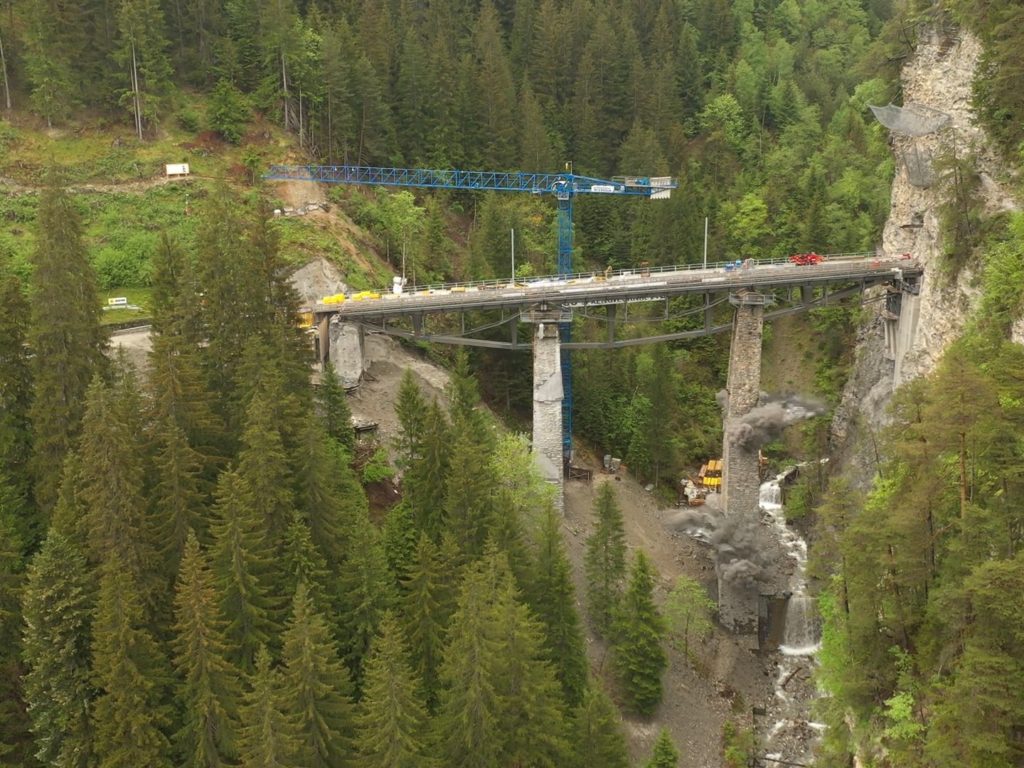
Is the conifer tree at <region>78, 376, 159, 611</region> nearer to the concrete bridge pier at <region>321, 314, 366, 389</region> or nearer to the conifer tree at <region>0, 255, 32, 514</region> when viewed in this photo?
the conifer tree at <region>0, 255, 32, 514</region>

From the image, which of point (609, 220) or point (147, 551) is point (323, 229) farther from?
point (147, 551)

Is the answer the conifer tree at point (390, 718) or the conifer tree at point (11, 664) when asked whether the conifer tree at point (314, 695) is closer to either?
the conifer tree at point (390, 718)

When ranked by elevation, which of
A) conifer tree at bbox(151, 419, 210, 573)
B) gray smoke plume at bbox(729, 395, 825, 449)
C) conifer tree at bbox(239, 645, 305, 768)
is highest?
conifer tree at bbox(151, 419, 210, 573)

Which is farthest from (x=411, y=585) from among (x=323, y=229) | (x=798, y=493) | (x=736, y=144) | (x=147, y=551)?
(x=736, y=144)

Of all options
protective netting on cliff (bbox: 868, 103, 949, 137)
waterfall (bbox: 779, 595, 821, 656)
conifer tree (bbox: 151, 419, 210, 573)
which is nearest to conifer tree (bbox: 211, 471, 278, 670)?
conifer tree (bbox: 151, 419, 210, 573)

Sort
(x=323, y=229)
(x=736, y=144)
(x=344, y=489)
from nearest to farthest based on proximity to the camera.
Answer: (x=344, y=489), (x=323, y=229), (x=736, y=144)

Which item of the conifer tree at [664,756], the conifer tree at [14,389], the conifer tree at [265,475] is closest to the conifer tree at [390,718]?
the conifer tree at [265,475]
